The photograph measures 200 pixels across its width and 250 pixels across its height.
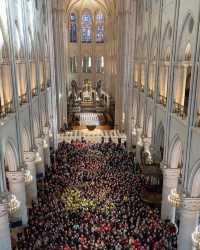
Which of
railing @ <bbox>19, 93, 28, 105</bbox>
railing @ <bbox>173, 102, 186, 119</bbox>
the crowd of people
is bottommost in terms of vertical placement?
the crowd of people

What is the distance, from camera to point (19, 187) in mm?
15508

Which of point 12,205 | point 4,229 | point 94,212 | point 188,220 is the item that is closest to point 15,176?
point 12,205

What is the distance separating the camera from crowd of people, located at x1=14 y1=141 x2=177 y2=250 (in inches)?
538

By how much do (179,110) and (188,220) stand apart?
5335 millimetres

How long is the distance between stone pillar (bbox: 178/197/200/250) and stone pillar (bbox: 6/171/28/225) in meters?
8.42

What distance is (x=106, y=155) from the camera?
84.4 ft

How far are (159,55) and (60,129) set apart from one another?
67.6ft

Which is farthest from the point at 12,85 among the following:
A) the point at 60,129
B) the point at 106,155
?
the point at 60,129

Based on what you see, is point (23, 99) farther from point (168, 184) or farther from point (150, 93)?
point (168, 184)

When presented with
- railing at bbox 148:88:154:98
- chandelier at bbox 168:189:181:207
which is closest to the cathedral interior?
chandelier at bbox 168:189:181:207

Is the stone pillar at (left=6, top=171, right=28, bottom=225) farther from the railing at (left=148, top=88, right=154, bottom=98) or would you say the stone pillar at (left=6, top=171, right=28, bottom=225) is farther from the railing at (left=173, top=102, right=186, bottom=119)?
the railing at (left=148, top=88, right=154, bottom=98)

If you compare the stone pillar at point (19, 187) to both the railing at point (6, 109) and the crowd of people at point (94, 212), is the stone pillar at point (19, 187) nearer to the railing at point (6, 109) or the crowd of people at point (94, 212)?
the crowd of people at point (94, 212)

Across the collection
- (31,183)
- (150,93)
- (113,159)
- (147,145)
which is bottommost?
(113,159)

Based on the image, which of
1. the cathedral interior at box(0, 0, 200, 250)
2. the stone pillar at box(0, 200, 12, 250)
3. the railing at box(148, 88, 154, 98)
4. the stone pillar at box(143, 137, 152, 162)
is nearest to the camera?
the stone pillar at box(0, 200, 12, 250)
